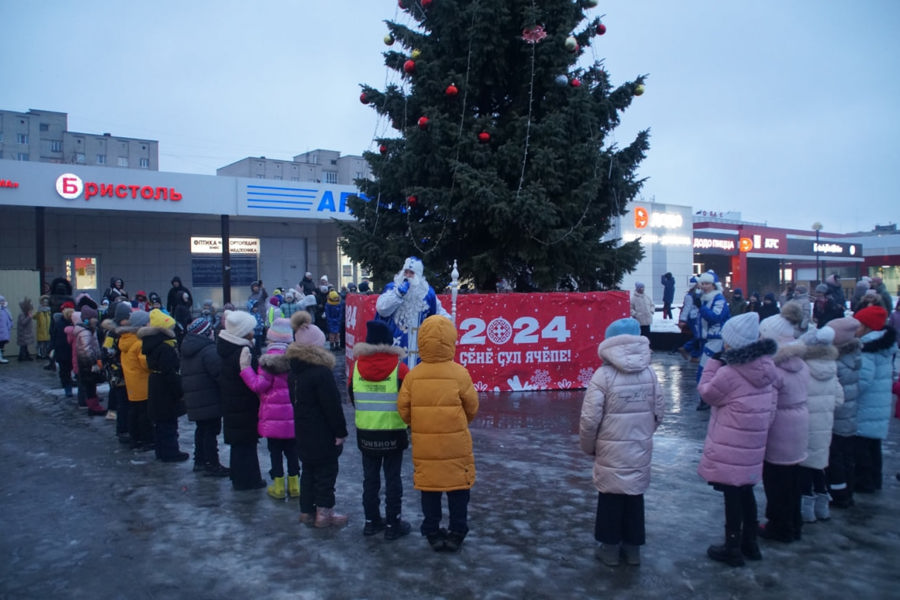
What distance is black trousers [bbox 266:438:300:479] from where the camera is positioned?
Answer: 19.2 feet

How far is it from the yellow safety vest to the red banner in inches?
237

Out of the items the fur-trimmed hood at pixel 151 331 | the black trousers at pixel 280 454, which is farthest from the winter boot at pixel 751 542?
the fur-trimmed hood at pixel 151 331

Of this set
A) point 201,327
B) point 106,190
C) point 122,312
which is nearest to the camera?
point 201,327

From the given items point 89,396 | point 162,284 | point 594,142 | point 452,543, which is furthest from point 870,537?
point 162,284

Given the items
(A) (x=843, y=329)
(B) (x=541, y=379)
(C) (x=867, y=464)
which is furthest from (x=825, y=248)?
(A) (x=843, y=329)

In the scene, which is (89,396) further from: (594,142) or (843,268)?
(843,268)

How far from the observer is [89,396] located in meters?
9.98

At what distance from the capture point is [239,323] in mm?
5957

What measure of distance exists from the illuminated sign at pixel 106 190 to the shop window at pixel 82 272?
5.05 m

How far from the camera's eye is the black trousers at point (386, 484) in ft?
16.3

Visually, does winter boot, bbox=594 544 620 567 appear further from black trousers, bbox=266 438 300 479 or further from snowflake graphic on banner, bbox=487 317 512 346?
snowflake graphic on banner, bbox=487 317 512 346

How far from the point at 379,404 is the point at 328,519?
111 cm

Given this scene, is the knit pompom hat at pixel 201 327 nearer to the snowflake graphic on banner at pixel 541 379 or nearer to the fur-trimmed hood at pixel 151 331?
the fur-trimmed hood at pixel 151 331

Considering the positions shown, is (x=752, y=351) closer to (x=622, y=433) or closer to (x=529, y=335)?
(x=622, y=433)
